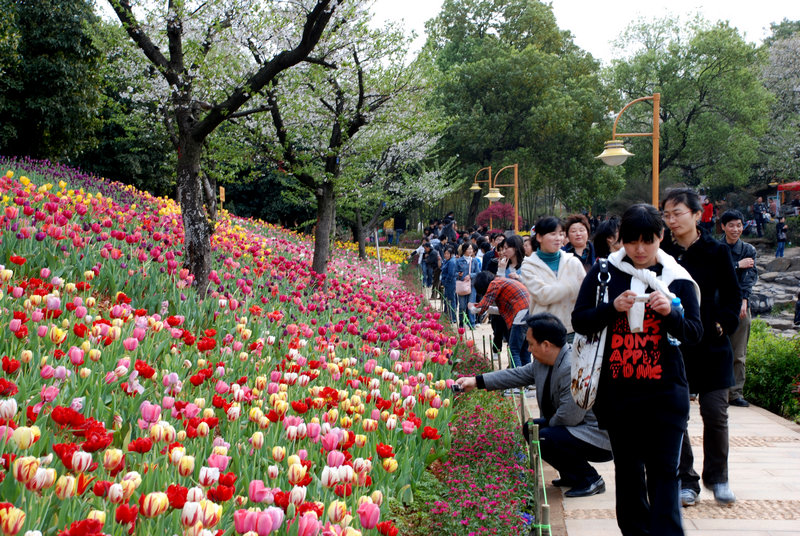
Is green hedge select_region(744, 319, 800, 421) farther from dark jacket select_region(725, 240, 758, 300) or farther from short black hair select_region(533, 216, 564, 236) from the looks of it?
short black hair select_region(533, 216, 564, 236)

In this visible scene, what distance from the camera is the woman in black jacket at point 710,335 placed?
434 cm

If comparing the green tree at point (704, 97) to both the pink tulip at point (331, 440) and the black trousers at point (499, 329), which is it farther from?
the pink tulip at point (331, 440)

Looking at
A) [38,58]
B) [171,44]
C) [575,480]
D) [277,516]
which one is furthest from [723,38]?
[277,516]

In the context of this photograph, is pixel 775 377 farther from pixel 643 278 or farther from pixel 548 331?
pixel 643 278

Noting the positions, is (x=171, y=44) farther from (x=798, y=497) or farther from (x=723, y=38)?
(x=723, y=38)

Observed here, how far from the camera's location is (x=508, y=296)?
778 cm

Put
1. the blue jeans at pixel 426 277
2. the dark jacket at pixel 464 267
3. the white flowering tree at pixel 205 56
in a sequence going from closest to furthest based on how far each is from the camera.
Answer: the white flowering tree at pixel 205 56 < the dark jacket at pixel 464 267 < the blue jeans at pixel 426 277

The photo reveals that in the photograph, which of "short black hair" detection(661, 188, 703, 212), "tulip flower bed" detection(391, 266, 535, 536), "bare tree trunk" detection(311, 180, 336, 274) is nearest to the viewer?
"tulip flower bed" detection(391, 266, 535, 536)

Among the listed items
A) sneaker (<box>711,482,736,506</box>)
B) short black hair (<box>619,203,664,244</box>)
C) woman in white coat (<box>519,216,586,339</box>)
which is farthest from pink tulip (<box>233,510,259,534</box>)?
woman in white coat (<box>519,216,586,339</box>)

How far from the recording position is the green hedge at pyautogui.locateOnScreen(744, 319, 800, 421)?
316 inches

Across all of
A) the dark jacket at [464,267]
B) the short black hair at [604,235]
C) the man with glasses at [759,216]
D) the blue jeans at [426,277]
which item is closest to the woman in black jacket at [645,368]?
the short black hair at [604,235]

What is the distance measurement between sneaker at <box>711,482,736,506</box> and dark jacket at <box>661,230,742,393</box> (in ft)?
2.07

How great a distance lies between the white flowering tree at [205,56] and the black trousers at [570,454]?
4200mm

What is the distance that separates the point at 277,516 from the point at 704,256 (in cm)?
331
